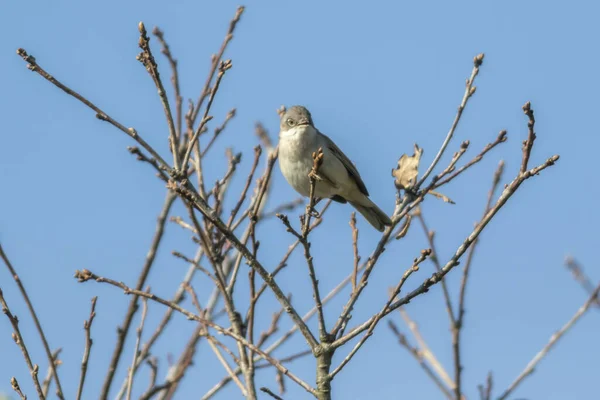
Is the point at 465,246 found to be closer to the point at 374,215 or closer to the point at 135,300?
the point at 135,300

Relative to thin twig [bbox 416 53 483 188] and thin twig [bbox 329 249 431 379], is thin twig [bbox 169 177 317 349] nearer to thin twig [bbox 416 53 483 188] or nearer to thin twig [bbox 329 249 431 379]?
thin twig [bbox 329 249 431 379]

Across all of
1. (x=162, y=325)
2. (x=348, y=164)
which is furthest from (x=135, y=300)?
(x=348, y=164)

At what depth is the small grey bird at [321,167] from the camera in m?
6.03

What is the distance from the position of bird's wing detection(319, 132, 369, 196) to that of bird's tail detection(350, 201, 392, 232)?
119 millimetres

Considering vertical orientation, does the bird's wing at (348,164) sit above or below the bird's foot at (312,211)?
above

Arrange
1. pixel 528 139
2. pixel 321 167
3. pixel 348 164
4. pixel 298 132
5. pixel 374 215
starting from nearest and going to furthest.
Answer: pixel 528 139 < pixel 321 167 < pixel 298 132 < pixel 348 164 < pixel 374 215

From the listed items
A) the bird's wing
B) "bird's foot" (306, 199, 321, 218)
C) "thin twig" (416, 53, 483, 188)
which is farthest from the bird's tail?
"thin twig" (416, 53, 483, 188)

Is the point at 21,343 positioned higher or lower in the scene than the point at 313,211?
lower

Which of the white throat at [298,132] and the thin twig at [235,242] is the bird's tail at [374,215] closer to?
the white throat at [298,132]

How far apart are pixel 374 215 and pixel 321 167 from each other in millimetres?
752

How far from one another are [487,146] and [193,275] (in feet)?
6.90

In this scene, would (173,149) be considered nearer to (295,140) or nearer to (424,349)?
(424,349)

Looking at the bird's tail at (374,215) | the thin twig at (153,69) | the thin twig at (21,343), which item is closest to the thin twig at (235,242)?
Answer: the thin twig at (153,69)

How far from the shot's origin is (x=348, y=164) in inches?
251
